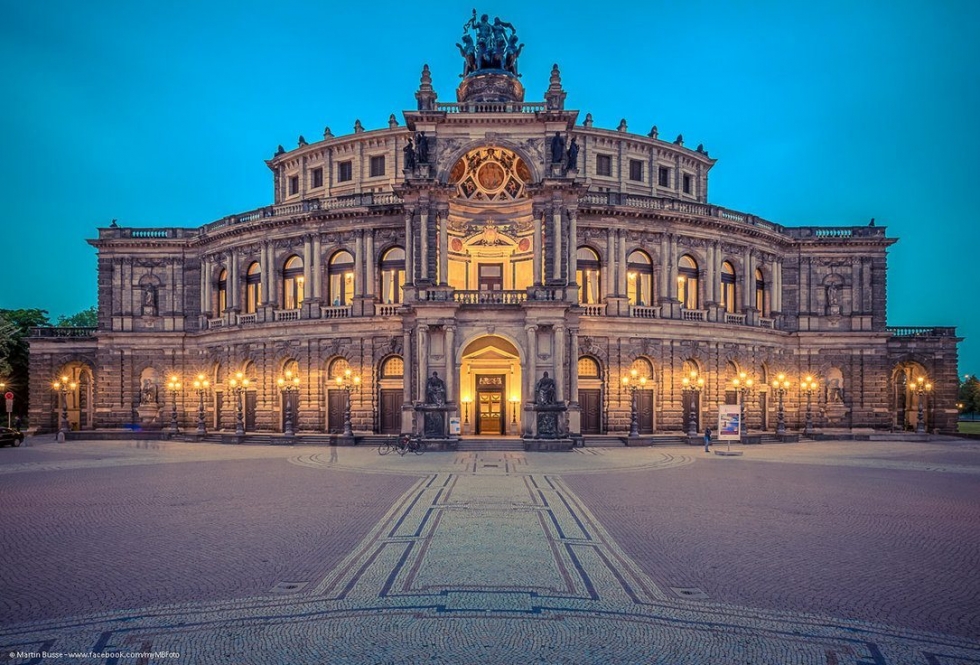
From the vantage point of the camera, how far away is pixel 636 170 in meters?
50.1

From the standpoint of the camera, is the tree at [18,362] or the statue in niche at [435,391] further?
the tree at [18,362]

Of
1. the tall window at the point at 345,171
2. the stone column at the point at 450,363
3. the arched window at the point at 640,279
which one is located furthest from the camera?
the tall window at the point at 345,171

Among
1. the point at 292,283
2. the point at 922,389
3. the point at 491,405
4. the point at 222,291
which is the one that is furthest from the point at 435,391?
the point at 922,389

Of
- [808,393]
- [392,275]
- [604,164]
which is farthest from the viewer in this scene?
[604,164]

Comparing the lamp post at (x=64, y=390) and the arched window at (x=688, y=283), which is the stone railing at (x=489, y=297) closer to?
the arched window at (x=688, y=283)

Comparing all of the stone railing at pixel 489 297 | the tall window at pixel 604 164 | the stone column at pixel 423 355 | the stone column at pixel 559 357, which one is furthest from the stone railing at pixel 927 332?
the stone column at pixel 423 355

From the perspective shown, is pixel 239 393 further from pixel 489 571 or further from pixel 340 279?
pixel 489 571

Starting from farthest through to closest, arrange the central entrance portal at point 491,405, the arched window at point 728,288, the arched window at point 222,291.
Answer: the arched window at point 222,291 → the arched window at point 728,288 → the central entrance portal at point 491,405

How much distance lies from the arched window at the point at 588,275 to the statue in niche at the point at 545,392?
30.0ft

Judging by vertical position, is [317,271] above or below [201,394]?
above

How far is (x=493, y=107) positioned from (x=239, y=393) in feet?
93.7

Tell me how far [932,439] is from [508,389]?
112 feet

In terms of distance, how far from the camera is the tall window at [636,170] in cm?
4991

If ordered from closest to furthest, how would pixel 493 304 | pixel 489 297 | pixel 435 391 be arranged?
pixel 435 391, pixel 493 304, pixel 489 297
